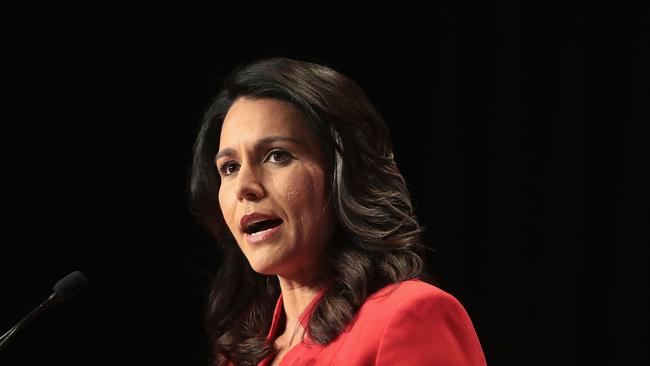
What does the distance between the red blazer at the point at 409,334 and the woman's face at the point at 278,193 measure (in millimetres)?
239

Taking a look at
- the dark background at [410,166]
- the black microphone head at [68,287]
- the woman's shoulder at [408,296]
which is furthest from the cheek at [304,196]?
the dark background at [410,166]

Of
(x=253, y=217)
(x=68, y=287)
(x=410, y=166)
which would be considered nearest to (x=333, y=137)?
(x=253, y=217)

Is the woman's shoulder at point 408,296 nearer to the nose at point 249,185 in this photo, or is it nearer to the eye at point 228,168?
the nose at point 249,185

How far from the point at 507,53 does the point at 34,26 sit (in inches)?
66.9

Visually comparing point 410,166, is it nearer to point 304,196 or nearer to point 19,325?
point 304,196

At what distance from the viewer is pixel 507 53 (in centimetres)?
313

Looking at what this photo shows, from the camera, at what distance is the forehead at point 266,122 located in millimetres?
1979

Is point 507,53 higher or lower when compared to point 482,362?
higher

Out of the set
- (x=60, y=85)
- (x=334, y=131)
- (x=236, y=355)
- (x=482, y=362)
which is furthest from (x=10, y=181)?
(x=482, y=362)

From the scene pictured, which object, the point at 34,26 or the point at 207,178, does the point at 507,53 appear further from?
the point at 34,26

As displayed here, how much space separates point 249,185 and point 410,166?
4.70ft

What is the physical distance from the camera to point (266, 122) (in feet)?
6.53

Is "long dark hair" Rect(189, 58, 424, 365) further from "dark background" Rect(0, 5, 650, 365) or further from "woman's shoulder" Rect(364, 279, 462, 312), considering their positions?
"dark background" Rect(0, 5, 650, 365)

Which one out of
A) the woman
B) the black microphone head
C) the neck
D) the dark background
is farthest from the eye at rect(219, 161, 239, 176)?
the dark background
